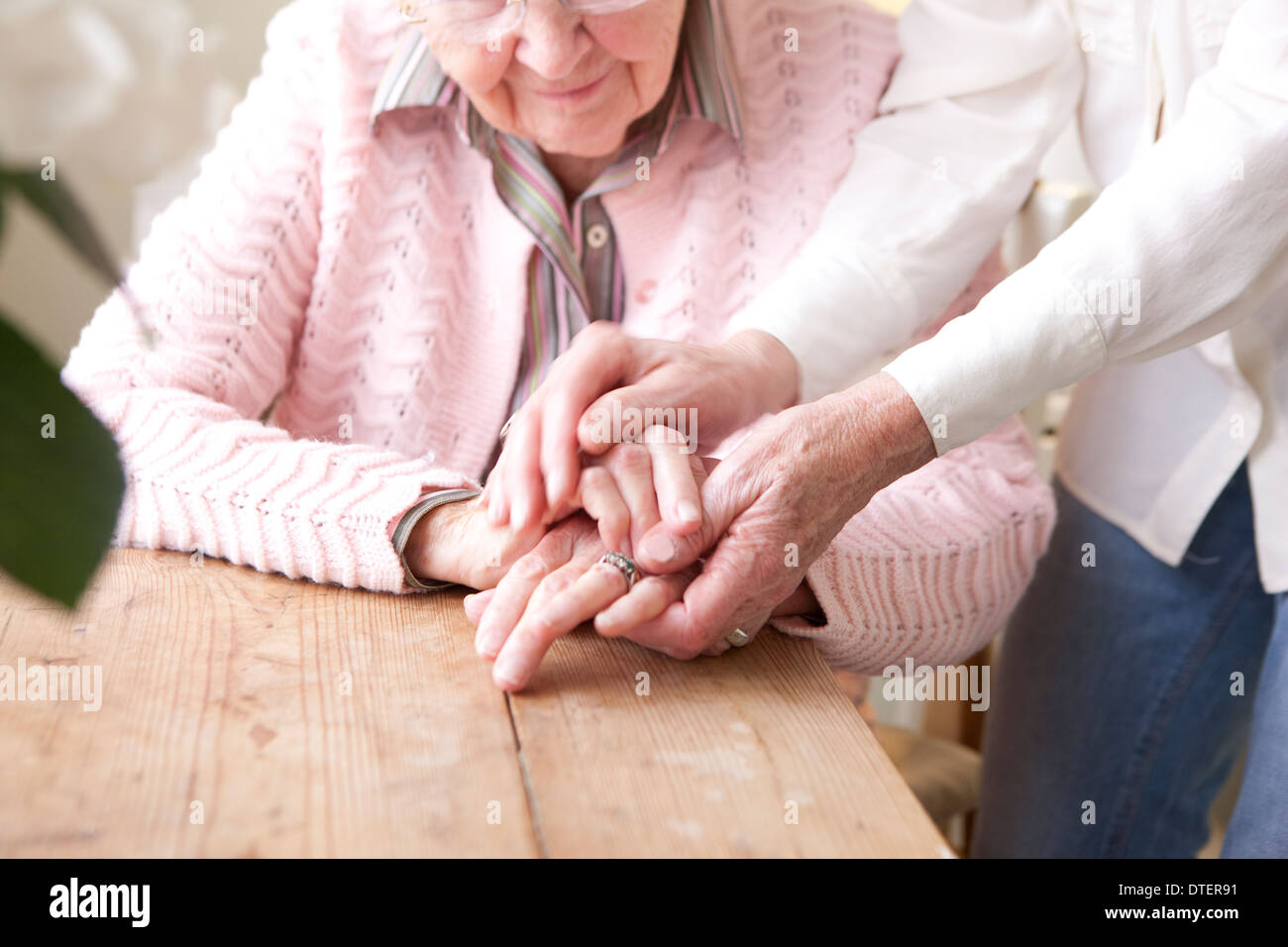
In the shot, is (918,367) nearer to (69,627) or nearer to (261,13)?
(69,627)

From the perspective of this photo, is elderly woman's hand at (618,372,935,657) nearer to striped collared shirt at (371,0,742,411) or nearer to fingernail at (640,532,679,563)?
fingernail at (640,532,679,563)

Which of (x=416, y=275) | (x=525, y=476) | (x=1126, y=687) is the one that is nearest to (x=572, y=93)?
(x=416, y=275)

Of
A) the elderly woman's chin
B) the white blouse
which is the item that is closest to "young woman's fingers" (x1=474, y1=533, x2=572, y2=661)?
the white blouse

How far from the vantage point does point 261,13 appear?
82.5 inches

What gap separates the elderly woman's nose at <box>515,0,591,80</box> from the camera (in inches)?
40.9

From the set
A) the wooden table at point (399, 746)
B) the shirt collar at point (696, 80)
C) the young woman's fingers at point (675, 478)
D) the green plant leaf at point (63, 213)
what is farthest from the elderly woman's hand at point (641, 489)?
the green plant leaf at point (63, 213)

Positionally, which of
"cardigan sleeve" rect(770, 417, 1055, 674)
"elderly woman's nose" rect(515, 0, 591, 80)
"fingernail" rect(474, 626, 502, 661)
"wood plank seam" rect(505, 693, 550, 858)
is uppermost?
"elderly woman's nose" rect(515, 0, 591, 80)

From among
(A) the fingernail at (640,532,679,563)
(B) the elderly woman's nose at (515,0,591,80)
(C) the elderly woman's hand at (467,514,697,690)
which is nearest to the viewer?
(C) the elderly woman's hand at (467,514,697,690)

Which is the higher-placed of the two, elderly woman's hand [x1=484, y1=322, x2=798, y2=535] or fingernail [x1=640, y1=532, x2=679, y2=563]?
elderly woman's hand [x1=484, y1=322, x2=798, y2=535]

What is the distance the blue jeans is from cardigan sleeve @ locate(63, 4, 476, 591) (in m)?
0.82

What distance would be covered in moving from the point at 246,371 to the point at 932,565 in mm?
736

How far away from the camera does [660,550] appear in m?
0.88

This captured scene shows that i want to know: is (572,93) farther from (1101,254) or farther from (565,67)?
(1101,254)

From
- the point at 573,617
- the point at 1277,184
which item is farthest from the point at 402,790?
the point at 1277,184
